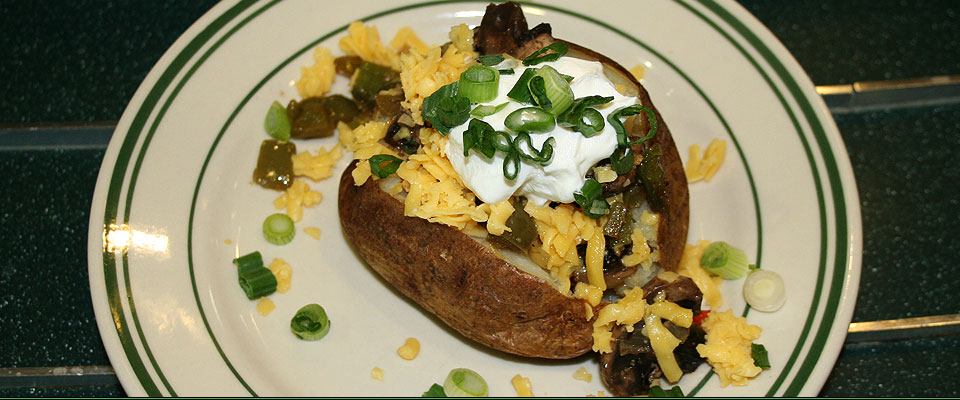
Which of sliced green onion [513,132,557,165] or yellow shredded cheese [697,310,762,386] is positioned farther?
yellow shredded cheese [697,310,762,386]

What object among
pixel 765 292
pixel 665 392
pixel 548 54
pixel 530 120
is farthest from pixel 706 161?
pixel 530 120

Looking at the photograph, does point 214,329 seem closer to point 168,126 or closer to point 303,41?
point 168,126

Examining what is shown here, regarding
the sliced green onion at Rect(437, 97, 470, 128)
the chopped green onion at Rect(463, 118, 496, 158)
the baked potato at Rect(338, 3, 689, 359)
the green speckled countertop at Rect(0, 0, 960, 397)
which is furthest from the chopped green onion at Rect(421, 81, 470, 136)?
the green speckled countertop at Rect(0, 0, 960, 397)

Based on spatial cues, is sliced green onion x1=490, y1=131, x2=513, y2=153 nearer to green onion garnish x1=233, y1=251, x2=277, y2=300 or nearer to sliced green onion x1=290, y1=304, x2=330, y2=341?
sliced green onion x1=290, y1=304, x2=330, y2=341

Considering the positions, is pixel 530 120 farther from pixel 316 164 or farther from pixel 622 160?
pixel 316 164

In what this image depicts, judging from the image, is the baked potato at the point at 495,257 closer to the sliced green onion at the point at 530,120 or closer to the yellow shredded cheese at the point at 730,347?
the yellow shredded cheese at the point at 730,347

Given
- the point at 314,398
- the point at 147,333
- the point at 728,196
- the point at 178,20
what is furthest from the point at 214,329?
the point at 728,196

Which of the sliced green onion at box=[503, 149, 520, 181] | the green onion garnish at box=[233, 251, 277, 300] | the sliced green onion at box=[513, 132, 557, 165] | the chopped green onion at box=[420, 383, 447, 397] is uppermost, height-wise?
the sliced green onion at box=[513, 132, 557, 165]
